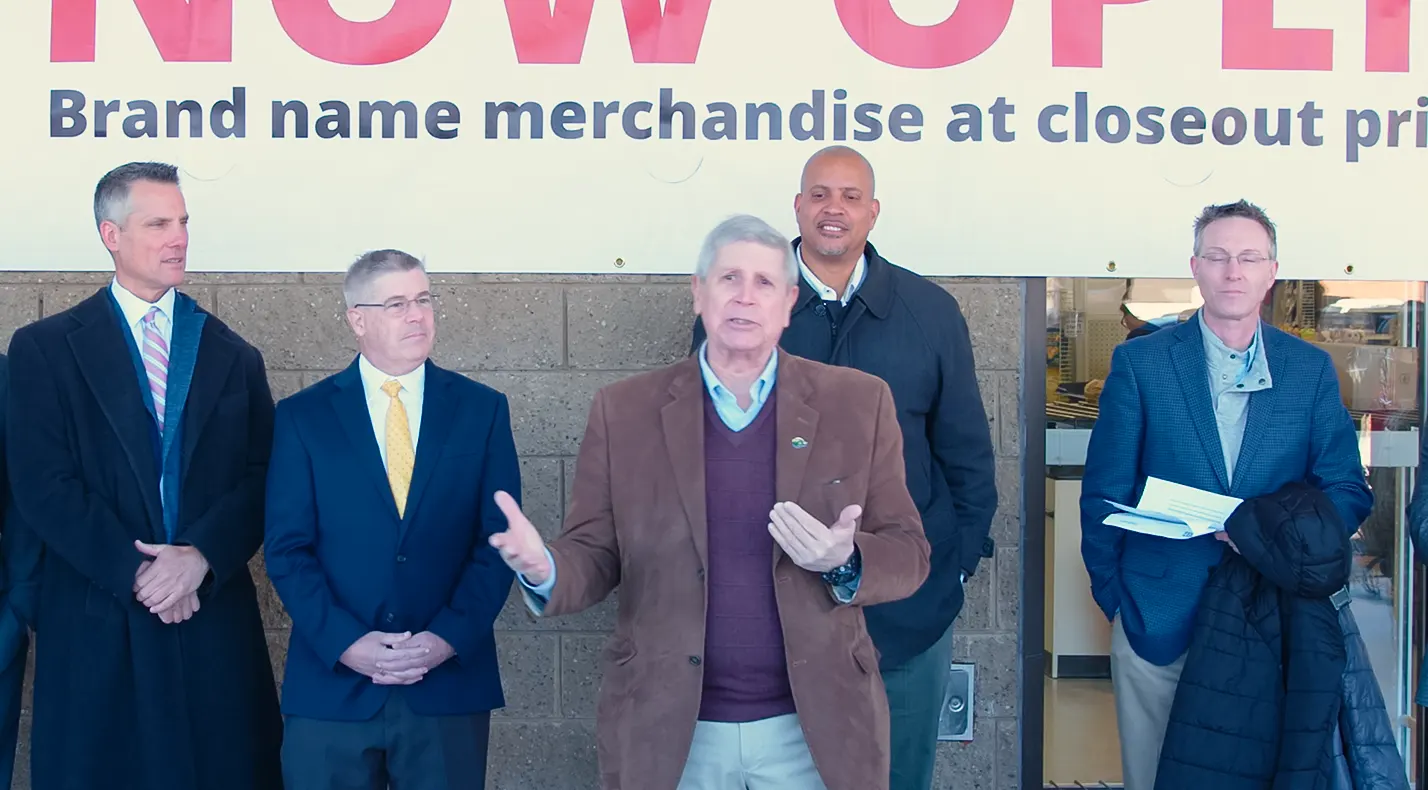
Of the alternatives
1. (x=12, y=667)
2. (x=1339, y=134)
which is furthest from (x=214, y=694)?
(x=1339, y=134)

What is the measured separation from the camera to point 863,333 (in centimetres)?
332

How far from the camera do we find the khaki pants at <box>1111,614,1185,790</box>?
329 cm

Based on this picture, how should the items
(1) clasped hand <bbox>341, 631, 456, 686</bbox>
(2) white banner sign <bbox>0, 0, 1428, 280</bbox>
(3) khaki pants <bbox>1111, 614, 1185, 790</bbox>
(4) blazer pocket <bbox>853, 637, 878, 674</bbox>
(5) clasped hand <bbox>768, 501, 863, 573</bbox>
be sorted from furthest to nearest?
1. (2) white banner sign <bbox>0, 0, 1428, 280</bbox>
2. (3) khaki pants <bbox>1111, 614, 1185, 790</bbox>
3. (1) clasped hand <bbox>341, 631, 456, 686</bbox>
4. (4) blazer pocket <bbox>853, 637, 878, 674</bbox>
5. (5) clasped hand <bbox>768, 501, 863, 573</bbox>

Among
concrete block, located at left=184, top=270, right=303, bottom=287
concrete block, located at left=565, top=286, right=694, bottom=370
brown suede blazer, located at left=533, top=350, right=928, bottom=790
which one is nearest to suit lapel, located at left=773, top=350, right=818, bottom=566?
brown suede blazer, located at left=533, top=350, right=928, bottom=790

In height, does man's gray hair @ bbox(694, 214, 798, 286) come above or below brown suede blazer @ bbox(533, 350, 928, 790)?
above

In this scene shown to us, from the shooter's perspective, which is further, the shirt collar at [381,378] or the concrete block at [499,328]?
the concrete block at [499,328]

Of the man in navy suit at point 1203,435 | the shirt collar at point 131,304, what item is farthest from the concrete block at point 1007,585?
the shirt collar at point 131,304

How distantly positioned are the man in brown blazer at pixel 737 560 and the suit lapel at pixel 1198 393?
103 centimetres

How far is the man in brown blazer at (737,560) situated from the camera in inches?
94.3

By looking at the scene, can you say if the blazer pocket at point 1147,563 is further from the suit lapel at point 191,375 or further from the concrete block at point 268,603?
the concrete block at point 268,603

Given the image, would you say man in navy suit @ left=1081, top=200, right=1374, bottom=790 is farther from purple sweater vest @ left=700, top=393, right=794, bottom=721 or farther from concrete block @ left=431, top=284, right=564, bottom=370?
concrete block @ left=431, top=284, right=564, bottom=370

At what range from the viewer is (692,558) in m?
2.42

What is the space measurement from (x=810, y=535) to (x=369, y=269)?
1.29 meters

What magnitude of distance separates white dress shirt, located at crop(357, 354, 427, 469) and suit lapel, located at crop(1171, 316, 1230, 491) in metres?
1.83
